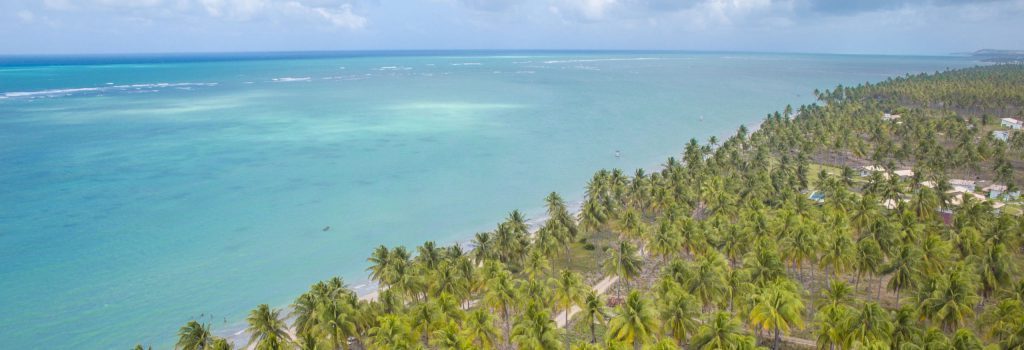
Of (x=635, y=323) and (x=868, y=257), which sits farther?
(x=868, y=257)

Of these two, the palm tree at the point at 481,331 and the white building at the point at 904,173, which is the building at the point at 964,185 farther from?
the palm tree at the point at 481,331

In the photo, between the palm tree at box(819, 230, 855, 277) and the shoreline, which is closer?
the palm tree at box(819, 230, 855, 277)

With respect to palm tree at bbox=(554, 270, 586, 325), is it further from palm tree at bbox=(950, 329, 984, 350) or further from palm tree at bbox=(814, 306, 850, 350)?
palm tree at bbox=(950, 329, 984, 350)

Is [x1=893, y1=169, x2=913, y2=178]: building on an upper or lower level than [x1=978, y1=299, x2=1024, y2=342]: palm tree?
lower

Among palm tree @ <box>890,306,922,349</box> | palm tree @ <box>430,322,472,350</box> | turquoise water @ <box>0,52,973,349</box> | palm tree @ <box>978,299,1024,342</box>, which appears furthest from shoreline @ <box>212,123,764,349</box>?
palm tree @ <box>978,299,1024,342</box>

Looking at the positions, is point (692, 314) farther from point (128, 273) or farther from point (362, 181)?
point (362, 181)

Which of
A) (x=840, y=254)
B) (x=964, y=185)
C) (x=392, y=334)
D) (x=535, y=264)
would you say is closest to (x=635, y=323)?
(x=535, y=264)

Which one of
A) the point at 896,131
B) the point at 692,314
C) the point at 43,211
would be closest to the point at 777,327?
the point at 692,314

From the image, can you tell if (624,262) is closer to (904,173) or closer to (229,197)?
(229,197)
